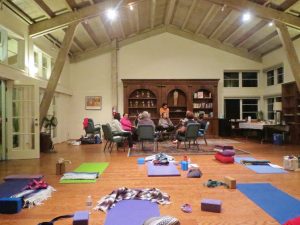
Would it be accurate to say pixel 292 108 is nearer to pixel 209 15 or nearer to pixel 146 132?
pixel 209 15

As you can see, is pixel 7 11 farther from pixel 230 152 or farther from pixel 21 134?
pixel 230 152

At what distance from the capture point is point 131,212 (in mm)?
2947

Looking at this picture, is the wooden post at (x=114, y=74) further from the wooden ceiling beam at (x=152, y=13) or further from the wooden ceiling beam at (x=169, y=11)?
the wooden ceiling beam at (x=169, y=11)

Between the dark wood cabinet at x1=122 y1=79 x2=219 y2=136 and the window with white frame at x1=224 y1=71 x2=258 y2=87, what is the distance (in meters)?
1.07

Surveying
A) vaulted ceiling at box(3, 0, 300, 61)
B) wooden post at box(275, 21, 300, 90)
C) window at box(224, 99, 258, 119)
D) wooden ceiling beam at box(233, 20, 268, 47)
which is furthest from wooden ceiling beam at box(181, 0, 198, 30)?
window at box(224, 99, 258, 119)

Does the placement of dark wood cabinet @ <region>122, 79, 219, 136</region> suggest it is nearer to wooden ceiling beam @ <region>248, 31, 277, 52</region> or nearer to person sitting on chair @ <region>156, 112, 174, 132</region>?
person sitting on chair @ <region>156, 112, 174, 132</region>

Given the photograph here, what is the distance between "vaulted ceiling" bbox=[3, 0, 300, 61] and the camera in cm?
738

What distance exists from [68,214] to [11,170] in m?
2.91

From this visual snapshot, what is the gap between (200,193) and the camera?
3.65 meters

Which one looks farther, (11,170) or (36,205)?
(11,170)

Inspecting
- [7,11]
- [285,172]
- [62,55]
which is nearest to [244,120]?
[285,172]

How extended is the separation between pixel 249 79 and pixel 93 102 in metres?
7.15

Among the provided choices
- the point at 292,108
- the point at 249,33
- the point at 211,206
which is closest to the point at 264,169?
the point at 211,206

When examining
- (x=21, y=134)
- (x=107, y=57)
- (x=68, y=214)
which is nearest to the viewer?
(x=68, y=214)
